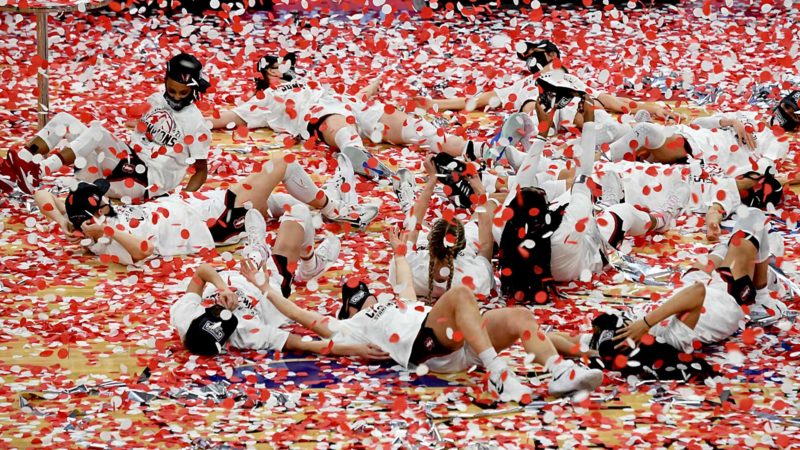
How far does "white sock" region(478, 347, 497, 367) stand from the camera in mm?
4824

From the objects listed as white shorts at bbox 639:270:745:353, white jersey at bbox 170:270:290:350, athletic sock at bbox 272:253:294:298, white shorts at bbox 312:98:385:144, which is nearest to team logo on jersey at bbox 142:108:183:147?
white shorts at bbox 312:98:385:144

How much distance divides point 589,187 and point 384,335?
151 centimetres

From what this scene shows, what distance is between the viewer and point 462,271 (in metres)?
5.59

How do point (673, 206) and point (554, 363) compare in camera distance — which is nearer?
point (554, 363)

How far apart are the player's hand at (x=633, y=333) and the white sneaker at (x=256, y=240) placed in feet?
5.29

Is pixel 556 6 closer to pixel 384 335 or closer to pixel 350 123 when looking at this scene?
pixel 350 123

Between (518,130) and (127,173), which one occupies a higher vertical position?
(518,130)

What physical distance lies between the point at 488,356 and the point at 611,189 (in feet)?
6.44

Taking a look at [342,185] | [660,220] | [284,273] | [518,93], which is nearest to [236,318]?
[284,273]

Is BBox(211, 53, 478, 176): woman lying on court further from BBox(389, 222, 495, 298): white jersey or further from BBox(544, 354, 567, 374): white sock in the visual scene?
BBox(544, 354, 567, 374): white sock

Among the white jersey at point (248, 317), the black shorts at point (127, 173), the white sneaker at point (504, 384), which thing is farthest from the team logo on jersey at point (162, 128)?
the white sneaker at point (504, 384)

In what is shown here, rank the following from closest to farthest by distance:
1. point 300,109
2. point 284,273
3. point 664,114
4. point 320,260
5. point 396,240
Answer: point 396,240
point 284,273
point 320,260
point 664,114
point 300,109

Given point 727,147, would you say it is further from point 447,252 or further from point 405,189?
point 447,252

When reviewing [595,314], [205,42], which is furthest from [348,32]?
[595,314]
